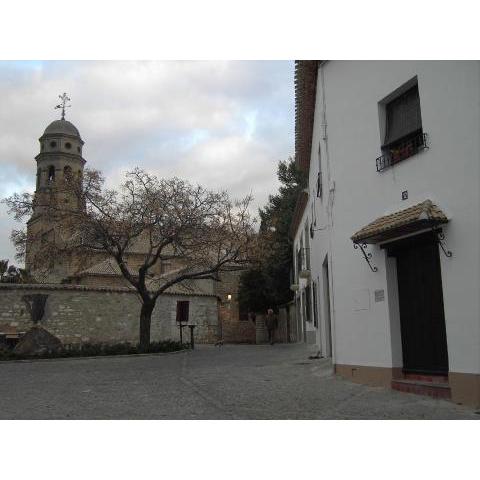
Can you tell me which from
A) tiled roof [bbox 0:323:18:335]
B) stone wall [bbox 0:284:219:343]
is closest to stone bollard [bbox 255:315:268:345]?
stone wall [bbox 0:284:219:343]

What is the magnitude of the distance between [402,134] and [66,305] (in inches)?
689

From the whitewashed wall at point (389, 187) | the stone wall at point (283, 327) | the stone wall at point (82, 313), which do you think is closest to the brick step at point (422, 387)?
the whitewashed wall at point (389, 187)

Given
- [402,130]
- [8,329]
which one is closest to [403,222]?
[402,130]

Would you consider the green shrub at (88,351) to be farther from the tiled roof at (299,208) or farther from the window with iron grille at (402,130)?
the window with iron grille at (402,130)

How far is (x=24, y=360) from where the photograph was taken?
14.3 metres

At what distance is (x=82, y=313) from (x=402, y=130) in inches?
697

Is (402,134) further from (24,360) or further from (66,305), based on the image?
(66,305)

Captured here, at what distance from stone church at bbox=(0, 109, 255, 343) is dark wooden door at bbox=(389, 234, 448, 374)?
36.2 ft

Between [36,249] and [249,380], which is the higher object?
[36,249]

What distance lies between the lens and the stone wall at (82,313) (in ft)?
65.2

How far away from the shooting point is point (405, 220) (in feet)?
21.0

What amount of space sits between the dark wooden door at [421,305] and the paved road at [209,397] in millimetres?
563

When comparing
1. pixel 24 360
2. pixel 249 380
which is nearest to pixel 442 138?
pixel 249 380

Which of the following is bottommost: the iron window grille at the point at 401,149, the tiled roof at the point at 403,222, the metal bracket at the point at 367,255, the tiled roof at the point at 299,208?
the metal bracket at the point at 367,255
